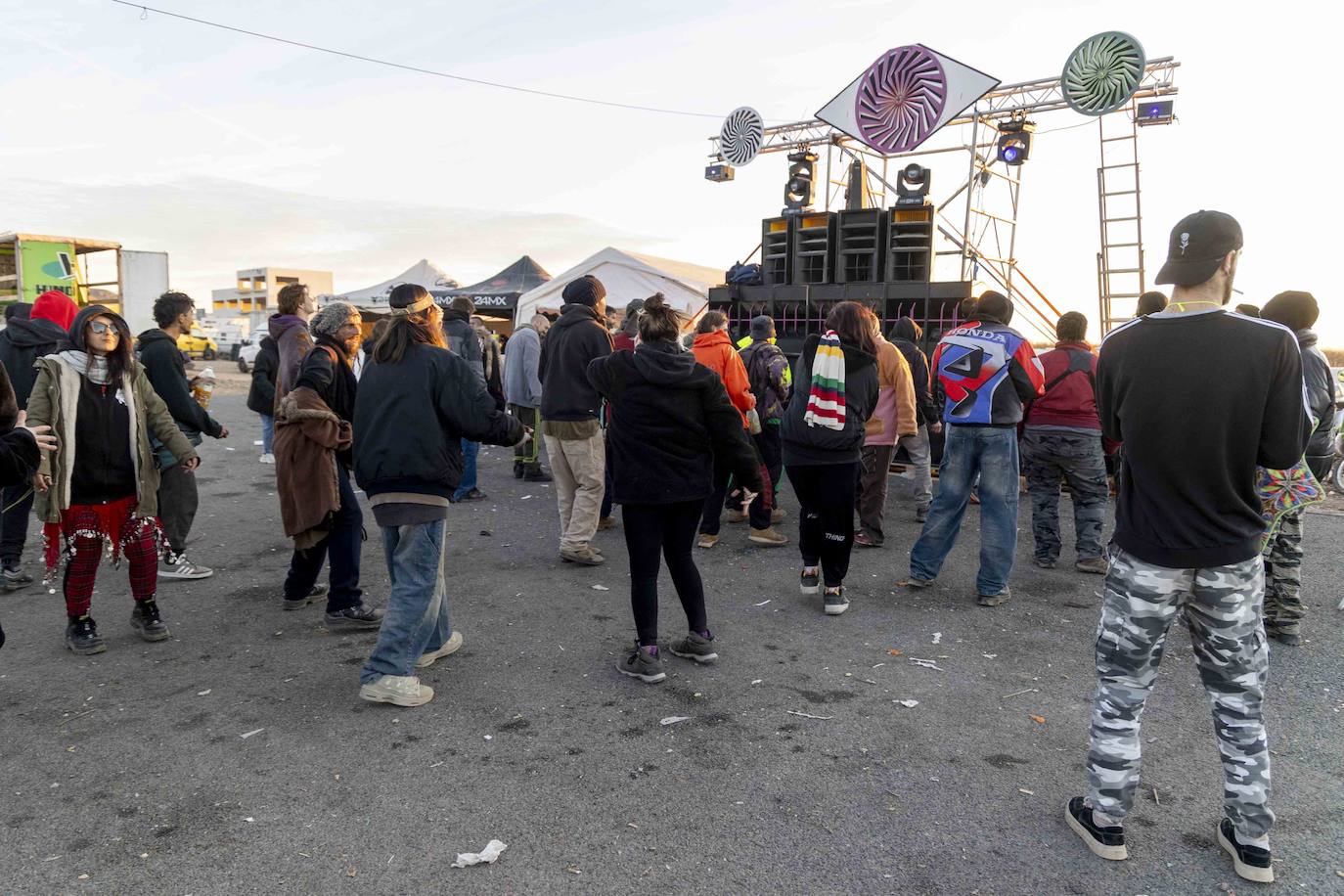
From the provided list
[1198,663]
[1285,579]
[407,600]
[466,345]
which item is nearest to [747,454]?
[407,600]

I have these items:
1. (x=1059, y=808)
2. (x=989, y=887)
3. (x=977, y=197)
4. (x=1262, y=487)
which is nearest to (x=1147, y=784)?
(x=1059, y=808)

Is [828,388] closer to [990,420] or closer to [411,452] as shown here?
[990,420]

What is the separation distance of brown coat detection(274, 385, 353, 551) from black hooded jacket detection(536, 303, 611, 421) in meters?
1.83

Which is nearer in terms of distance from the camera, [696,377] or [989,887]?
[989,887]

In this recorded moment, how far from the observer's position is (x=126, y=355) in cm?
420

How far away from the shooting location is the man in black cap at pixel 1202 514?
244 centimetres

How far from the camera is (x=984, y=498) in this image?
5141mm

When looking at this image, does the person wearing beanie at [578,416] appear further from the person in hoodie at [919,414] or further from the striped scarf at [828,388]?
the person in hoodie at [919,414]

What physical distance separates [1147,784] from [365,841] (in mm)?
2759

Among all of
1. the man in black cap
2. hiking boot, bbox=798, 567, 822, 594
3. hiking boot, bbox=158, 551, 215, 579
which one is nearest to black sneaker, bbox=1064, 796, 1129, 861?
the man in black cap

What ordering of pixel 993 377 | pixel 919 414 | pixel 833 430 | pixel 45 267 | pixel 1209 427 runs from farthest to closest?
pixel 45 267, pixel 919 414, pixel 993 377, pixel 833 430, pixel 1209 427

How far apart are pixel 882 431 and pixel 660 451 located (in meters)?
3.00

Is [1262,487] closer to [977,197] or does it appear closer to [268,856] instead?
[268,856]

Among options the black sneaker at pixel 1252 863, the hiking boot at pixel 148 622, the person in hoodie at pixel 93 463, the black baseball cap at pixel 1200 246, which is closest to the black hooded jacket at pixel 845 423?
the black baseball cap at pixel 1200 246
